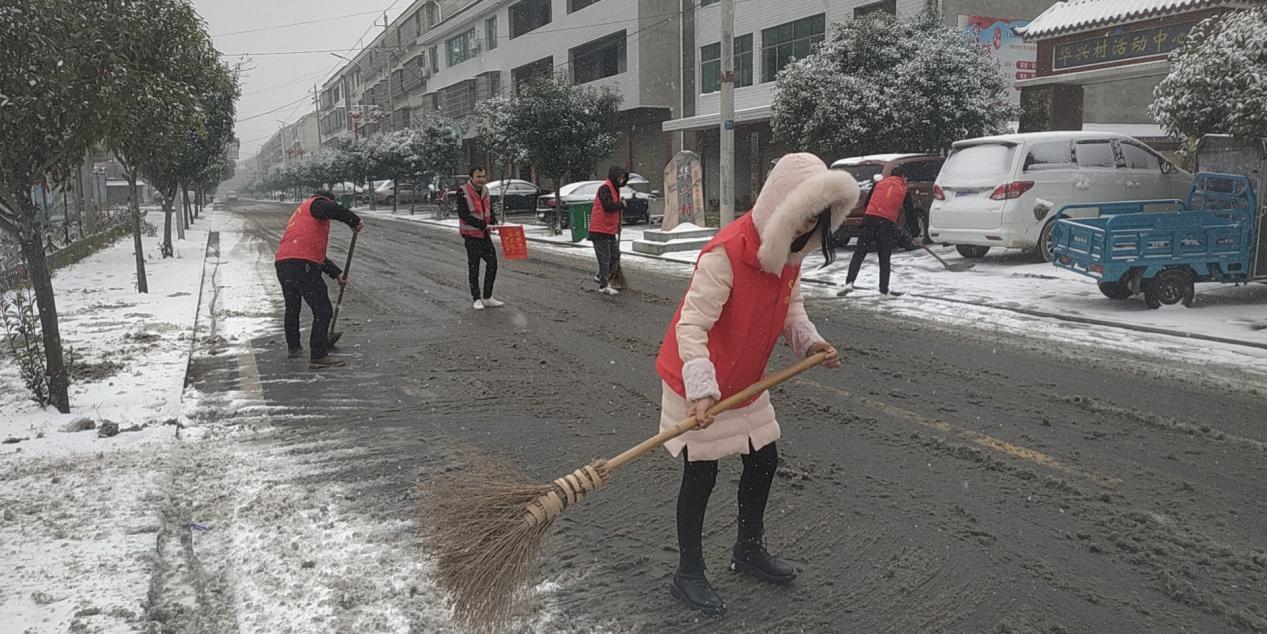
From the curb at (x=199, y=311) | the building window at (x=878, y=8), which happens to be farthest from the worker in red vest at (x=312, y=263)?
the building window at (x=878, y=8)

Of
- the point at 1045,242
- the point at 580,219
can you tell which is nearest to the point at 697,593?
the point at 1045,242

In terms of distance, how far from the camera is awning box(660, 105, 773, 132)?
2522cm

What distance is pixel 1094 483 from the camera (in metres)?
4.21

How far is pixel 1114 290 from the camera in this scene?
372 inches

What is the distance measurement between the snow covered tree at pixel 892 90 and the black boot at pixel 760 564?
570 inches

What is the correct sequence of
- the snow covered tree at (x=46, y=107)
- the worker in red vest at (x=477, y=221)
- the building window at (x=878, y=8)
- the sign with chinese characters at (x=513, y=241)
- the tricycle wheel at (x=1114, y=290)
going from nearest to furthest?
the snow covered tree at (x=46, y=107) → the tricycle wheel at (x=1114, y=290) → the worker in red vest at (x=477, y=221) → the sign with chinese characters at (x=513, y=241) → the building window at (x=878, y=8)

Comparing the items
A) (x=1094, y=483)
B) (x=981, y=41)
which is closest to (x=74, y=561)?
(x=1094, y=483)

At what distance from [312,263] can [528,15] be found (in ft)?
126

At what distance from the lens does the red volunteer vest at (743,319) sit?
2.88m

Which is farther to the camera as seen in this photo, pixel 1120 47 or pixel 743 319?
pixel 1120 47

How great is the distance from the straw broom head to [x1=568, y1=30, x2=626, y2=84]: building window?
32.2 metres

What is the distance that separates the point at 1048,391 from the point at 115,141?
7026 mm

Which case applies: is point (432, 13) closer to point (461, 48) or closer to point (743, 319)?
point (461, 48)

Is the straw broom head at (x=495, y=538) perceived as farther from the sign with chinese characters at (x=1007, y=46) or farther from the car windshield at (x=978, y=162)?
the sign with chinese characters at (x=1007, y=46)
